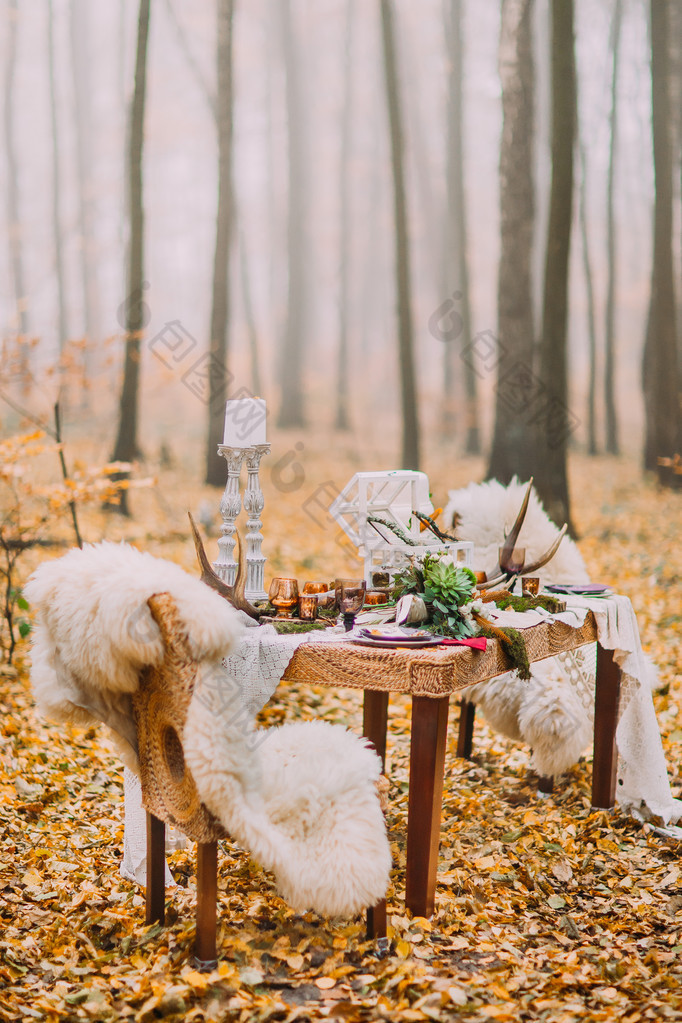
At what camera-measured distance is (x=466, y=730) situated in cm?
411

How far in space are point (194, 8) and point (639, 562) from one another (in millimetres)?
13525

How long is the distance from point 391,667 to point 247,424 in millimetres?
1038

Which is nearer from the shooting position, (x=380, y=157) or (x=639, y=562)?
(x=639, y=562)

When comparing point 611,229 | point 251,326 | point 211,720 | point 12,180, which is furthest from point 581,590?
point 12,180

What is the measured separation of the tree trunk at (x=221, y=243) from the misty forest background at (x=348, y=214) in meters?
0.03

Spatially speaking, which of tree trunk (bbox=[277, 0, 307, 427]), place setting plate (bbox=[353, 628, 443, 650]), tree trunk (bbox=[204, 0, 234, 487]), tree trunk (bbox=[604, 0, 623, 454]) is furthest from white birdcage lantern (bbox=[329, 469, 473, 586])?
tree trunk (bbox=[277, 0, 307, 427])

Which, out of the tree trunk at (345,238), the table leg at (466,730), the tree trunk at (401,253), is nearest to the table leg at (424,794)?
the table leg at (466,730)

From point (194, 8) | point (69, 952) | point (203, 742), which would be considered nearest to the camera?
point (203, 742)

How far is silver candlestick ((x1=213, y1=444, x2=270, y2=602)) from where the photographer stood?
2.95 metres

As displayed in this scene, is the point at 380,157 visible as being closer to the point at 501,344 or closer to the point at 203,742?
the point at 501,344

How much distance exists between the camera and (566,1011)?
2164 millimetres

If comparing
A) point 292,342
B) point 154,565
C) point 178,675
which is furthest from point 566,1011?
point 292,342

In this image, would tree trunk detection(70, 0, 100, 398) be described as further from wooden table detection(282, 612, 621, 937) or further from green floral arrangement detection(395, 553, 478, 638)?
wooden table detection(282, 612, 621, 937)

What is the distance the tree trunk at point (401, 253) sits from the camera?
8.89m
